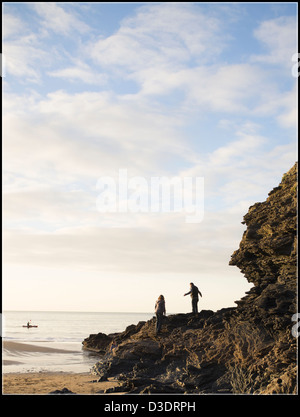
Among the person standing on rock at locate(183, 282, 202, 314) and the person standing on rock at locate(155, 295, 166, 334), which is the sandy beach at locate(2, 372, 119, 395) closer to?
the person standing on rock at locate(155, 295, 166, 334)

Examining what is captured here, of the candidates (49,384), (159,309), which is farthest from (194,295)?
(49,384)

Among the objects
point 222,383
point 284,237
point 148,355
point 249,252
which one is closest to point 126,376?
point 148,355

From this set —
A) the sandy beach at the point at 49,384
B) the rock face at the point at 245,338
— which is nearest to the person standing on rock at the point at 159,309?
the rock face at the point at 245,338

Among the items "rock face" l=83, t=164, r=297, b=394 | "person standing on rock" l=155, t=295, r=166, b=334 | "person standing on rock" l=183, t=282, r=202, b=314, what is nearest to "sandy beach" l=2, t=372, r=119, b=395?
"rock face" l=83, t=164, r=297, b=394

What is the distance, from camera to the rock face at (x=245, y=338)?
1550 cm

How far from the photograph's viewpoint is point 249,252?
20094 mm

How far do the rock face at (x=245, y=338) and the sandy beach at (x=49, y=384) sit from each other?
106 centimetres

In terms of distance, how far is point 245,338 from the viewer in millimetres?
17359

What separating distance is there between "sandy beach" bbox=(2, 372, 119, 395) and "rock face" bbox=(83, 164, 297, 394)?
1.06 meters

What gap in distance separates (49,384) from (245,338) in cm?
855

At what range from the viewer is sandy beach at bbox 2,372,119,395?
15.4 metres
